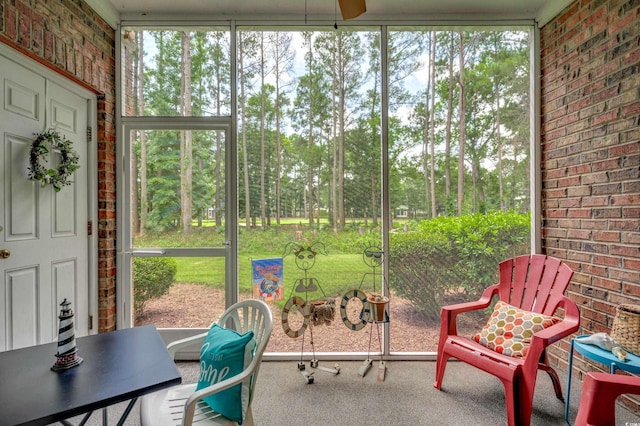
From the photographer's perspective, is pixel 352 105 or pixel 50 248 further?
pixel 352 105

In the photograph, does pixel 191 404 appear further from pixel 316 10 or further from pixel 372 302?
pixel 316 10

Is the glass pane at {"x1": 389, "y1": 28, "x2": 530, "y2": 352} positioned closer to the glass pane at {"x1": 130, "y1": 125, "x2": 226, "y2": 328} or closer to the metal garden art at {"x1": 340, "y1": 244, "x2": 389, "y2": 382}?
the metal garden art at {"x1": 340, "y1": 244, "x2": 389, "y2": 382}

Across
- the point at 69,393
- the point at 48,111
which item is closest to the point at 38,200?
the point at 48,111

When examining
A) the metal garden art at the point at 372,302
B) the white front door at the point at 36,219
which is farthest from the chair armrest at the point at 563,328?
the white front door at the point at 36,219

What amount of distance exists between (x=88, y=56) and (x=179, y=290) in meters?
2.03

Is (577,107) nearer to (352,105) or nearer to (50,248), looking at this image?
(352,105)

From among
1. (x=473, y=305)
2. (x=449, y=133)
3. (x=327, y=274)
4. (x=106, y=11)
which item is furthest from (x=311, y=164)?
(x=106, y=11)

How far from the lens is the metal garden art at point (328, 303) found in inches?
88.9

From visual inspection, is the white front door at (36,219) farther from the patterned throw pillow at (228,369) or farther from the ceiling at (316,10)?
the patterned throw pillow at (228,369)

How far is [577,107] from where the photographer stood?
2.22 m

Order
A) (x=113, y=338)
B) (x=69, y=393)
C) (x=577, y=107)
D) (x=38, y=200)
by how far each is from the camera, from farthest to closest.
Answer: (x=577, y=107) → (x=38, y=200) → (x=113, y=338) → (x=69, y=393)

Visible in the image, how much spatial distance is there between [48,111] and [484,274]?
12.0 feet

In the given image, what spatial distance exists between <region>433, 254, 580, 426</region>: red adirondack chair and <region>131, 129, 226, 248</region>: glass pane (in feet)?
6.60

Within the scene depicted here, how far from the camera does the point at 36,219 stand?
1951 millimetres
